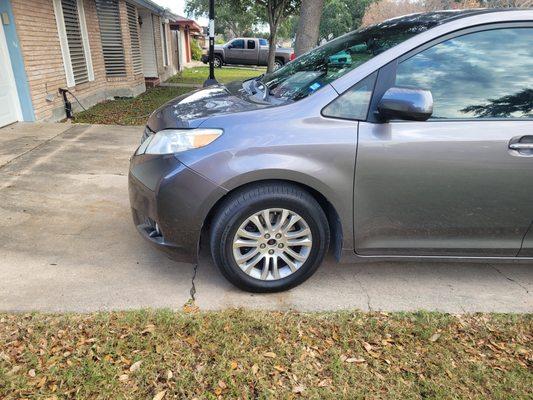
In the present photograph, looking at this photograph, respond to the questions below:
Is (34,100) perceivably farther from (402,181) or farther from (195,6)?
(195,6)

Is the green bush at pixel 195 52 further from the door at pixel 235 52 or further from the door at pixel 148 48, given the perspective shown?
the door at pixel 148 48

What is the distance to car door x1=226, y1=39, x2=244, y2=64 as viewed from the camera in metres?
27.8

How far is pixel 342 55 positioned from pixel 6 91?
648 centimetres

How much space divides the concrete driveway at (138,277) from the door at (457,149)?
1.65ft

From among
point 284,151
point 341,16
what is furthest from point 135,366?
point 341,16

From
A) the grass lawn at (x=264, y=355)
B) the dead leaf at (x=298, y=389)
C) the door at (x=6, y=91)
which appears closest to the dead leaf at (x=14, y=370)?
the grass lawn at (x=264, y=355)

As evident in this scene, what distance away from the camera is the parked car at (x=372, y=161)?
2662mm

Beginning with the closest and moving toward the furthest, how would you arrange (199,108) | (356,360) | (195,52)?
(356,360) → (199,108) → (195,52)

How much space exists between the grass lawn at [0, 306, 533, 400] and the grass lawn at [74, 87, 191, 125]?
661 centimetres

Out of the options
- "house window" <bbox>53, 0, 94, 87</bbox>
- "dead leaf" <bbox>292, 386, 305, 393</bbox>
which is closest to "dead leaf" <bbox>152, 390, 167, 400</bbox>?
"dead leaf" <bbox>292, 386, 305, 393</bbox>

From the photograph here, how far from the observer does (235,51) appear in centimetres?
2786

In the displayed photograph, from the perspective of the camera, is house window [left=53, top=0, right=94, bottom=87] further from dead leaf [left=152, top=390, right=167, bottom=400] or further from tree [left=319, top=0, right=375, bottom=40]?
tree [left=319, top=0, right=375, bottom=40]

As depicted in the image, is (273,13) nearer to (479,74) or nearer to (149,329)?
(479,74)

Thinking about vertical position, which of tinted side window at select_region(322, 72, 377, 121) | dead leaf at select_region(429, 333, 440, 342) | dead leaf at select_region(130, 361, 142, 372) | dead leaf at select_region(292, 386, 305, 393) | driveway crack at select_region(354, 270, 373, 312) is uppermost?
tinted side window at select_region(322, 72, 377, 121)
